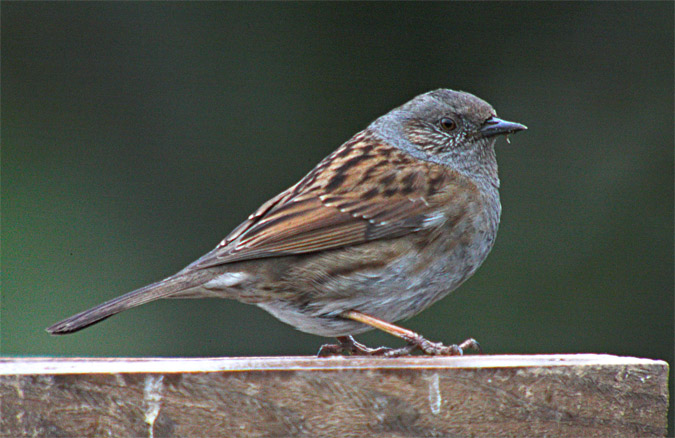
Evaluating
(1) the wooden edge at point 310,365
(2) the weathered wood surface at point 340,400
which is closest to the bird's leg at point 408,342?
(1) the wooden edge at point 310,365

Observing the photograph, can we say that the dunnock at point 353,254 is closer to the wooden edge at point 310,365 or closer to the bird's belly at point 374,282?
the bird's belly at point 374,282

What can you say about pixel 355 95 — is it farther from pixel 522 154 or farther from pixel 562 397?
pixel 562 397

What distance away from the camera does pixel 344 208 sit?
2852 millimetres

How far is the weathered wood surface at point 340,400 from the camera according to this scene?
180cm

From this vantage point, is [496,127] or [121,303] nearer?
[121,303]

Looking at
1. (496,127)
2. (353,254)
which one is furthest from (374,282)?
(496,127)

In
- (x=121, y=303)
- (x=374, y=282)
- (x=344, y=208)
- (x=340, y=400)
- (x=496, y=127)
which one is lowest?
(x=340, y=400)

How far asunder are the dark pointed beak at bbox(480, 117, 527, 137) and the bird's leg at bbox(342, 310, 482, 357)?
83 centimetres

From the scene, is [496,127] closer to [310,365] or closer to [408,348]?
[408,348]

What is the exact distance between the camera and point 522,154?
15.9 feet

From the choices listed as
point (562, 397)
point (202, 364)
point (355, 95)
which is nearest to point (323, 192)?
point (202, 364)

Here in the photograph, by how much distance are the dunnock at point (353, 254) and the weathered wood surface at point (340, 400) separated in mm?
637

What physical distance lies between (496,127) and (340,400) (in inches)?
62.9

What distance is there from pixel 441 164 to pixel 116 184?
2.12 metres
